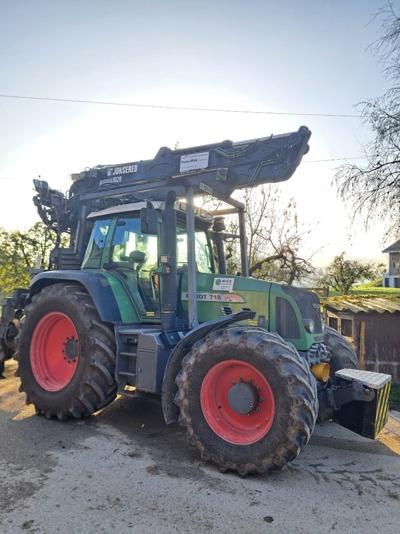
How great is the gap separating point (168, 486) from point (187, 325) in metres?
1.92

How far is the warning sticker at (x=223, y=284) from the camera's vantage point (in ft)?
15.2

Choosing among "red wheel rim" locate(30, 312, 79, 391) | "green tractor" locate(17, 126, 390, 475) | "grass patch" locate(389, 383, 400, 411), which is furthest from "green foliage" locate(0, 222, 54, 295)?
"grass patch" locate(389, 383, 400, 411)

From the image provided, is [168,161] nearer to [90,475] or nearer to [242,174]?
[242,174]

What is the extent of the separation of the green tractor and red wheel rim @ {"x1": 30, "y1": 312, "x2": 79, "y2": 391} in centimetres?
2

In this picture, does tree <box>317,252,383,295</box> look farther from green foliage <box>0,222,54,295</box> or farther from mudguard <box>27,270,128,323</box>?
mudguard <box>27,270,128,323</box>

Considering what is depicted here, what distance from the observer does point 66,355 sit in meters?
4.95

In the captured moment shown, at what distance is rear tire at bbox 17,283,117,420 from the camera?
452 centimetres

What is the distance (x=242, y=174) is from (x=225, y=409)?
8.47 ft

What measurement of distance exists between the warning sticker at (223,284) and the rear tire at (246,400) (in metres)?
0.92

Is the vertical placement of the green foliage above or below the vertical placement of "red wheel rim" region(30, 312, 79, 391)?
above

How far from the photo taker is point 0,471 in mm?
3457

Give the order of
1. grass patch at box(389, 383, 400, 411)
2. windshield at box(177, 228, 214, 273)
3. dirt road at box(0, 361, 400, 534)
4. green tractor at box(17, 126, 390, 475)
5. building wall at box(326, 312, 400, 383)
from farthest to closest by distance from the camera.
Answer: building wall at box(326, 312, 400, 383), grass patch at box(389, 383, 400, 411), windshield at box(177, 228, 214, 273), green tractor at box(17, 126, 390, 475), dirt road at box(0, 361, 400, 534)

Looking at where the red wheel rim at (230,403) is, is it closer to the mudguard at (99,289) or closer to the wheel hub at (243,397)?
the wheel hub at (243,397)

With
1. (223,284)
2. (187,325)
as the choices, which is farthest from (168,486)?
(223,284)
